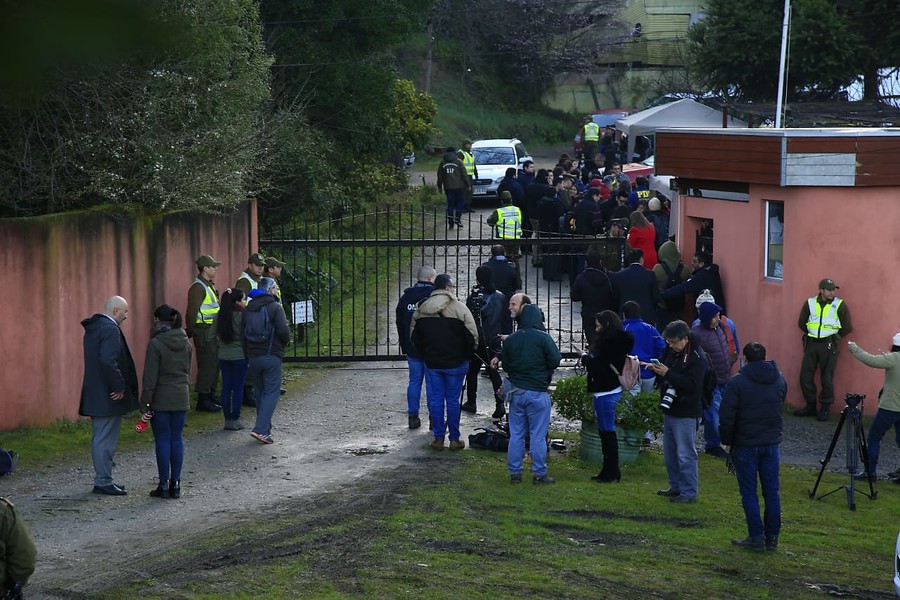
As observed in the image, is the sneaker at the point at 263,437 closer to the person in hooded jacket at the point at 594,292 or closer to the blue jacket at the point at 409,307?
the blue jacket at the point at 409,307

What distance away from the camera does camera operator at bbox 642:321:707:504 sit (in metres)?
10.2

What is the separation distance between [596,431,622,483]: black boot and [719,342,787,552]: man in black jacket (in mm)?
1931

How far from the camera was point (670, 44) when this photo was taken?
55.8m

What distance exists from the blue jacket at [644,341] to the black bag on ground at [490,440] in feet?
5.33

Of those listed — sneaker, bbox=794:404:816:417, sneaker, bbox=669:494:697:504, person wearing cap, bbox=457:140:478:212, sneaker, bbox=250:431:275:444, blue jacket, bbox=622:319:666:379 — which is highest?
person wearing cap, bbox=457:140:478:212

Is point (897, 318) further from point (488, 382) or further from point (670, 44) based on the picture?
point (670, 44)

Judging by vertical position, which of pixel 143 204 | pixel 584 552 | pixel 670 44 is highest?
pixel 670 44

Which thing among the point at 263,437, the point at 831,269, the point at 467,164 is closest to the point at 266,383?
the point at 263,437

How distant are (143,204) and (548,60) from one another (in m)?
42.4

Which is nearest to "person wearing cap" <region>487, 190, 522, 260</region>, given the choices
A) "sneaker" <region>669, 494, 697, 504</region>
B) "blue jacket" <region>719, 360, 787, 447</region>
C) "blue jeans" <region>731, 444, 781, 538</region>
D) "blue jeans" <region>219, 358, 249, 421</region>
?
"blue jeans" <region>219, 358, 249, 421</region>

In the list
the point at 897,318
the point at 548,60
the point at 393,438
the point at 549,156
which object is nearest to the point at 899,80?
the point at 549,156

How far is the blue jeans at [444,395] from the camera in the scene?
12.1 meters

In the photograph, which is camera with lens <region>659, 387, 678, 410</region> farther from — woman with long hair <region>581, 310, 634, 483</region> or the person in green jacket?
the person in green jacket

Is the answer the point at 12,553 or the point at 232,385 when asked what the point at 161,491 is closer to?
the point at 232,385
